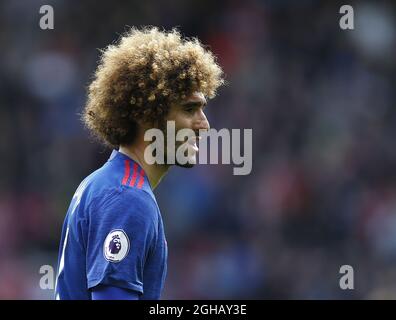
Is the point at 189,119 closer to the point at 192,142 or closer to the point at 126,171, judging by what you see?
the point at 192,142

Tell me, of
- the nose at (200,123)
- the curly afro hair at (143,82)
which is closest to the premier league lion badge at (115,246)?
the curly afro hair at (143,82)

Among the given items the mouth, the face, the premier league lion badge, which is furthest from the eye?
the premier league lion badge

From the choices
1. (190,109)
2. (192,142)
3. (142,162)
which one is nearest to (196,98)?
(190,109)

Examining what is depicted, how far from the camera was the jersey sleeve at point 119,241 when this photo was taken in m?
3.38

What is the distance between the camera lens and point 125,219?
11.2 feet

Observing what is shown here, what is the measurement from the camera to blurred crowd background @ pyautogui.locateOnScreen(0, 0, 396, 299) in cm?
1008

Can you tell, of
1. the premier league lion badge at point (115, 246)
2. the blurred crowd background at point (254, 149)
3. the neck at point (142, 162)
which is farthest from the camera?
the blurred crowd background at point (254, 149)

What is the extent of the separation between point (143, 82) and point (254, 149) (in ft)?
23.6

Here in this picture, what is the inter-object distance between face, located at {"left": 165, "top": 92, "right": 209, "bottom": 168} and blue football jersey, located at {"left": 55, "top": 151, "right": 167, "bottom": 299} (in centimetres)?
31

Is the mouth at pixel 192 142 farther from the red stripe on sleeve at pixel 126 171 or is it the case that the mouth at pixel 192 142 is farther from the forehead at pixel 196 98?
the red stripe on sleeve at pixel 126 171

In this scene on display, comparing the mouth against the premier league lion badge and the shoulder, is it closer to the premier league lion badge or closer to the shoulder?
the shoulder

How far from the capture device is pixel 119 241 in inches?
133
